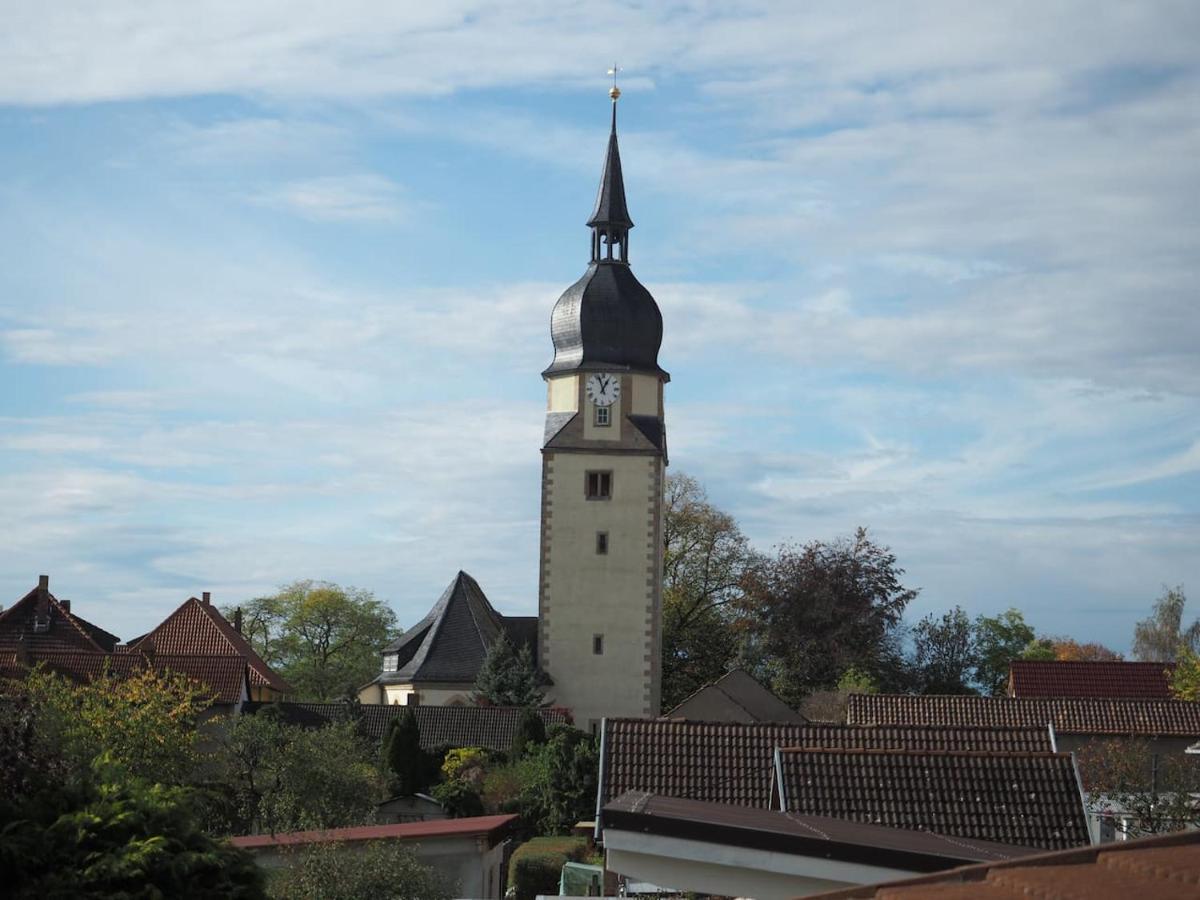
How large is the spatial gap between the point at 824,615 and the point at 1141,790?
37.9 meters

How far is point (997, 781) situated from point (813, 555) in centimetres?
4594

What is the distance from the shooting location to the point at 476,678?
58.5m

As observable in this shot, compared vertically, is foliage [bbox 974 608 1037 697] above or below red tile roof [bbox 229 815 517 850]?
above

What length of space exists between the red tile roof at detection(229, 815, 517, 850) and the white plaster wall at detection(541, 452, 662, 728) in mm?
33175

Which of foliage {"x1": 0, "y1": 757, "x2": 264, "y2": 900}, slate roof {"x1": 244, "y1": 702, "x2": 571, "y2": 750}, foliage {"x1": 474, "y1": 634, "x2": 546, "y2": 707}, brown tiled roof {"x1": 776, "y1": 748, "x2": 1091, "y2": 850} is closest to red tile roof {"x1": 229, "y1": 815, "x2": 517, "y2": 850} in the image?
brown tiled roof {"x1": 776, "y1": 748, "x2": 1091, "y2": 850}

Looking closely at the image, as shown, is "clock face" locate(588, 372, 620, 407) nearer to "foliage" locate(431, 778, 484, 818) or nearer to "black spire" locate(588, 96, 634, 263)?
"black spire" locate(588, 96, 634, 263)

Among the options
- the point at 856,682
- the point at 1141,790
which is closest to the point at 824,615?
the point at 856,682

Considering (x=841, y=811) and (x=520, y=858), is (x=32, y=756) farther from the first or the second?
(x=520, y=858)

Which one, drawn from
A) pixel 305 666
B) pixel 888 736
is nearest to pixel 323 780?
pixel 888 736

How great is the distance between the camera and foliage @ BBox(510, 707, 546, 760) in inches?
1842

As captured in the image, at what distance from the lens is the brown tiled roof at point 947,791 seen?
19.8 meters

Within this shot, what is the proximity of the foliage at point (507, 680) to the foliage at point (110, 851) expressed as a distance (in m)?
45.0

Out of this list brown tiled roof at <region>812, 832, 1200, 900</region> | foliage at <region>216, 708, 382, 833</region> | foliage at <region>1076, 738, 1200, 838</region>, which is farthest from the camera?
foliage at <region>216, 708, 382, 833</region>

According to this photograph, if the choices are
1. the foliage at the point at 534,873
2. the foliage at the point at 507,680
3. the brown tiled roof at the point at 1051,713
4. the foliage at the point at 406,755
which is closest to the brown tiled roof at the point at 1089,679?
the brown tiled roof at the point at 1051,713
